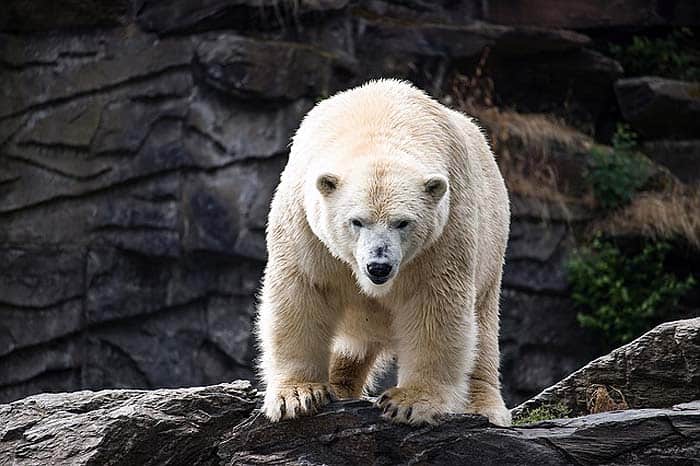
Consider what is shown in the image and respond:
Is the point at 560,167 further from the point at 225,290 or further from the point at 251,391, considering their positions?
the point at 251,391

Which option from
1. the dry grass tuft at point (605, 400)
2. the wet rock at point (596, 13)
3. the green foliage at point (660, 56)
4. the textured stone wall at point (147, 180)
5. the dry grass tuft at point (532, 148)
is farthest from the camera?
the green foliage at point (660, 56)

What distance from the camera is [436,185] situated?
14.7ft

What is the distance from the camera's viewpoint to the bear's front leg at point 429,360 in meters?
4.64

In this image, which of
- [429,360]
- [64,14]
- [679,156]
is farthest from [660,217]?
[429,360]

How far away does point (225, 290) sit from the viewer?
9891 mm

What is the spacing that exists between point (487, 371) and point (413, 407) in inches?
40.3

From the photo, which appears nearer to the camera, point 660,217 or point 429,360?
point 429,360

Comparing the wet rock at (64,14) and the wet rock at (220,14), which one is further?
the wet rock at (64,14)

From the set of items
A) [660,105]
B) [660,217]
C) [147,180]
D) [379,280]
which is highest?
[660,105]

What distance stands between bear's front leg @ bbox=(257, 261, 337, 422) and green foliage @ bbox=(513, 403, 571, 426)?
1.59 meters

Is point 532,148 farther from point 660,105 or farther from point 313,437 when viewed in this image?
point 313,437

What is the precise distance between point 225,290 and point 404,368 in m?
5.28

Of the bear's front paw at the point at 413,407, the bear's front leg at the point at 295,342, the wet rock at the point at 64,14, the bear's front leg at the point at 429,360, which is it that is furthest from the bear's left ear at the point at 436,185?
the wet rock at the point at 64,14

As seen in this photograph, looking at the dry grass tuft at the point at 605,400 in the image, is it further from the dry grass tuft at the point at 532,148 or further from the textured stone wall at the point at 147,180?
the dry grass tuft at the point at 532,148
